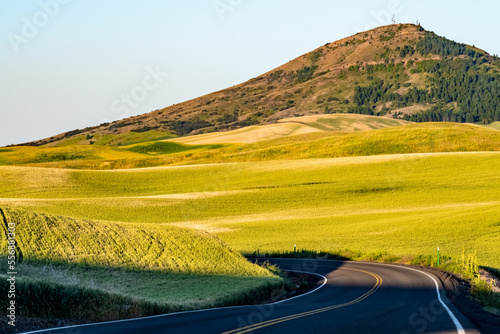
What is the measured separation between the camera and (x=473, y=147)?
277 ft

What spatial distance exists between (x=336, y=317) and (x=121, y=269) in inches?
315

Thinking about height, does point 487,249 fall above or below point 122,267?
below

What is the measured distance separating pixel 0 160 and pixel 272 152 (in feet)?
145

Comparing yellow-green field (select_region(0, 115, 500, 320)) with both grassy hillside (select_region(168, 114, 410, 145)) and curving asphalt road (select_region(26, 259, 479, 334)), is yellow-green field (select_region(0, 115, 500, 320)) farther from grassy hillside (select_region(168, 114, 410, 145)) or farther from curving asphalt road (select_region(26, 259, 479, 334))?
grassy hillside (select_region(168, 114, 410, 145))

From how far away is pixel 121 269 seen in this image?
21.2 m

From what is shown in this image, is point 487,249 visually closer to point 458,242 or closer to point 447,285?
point 458,242

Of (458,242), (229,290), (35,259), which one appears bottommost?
(458,242)

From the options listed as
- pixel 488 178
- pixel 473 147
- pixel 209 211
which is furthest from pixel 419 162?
pixel 209 211

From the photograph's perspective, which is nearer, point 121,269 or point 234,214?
point 121,269

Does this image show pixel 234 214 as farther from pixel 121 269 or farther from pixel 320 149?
pixel 320 149

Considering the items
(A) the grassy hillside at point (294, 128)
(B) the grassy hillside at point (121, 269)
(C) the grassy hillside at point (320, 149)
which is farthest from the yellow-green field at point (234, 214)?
(A) the grassy hillside at point (294, 128)

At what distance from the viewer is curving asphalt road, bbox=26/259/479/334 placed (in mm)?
14242

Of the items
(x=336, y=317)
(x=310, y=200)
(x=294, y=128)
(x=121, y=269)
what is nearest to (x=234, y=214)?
(x=310, y=200)

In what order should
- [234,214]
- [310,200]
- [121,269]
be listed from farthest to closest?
[310,200] < [234,214] < [121,269]
